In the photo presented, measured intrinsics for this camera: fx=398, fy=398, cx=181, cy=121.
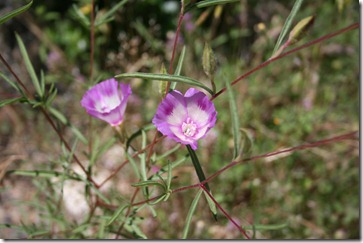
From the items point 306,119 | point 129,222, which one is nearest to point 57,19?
point 306,119

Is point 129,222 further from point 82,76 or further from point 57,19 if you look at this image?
point 57,19

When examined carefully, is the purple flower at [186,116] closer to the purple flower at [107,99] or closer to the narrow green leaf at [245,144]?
the narrow green leaf at [245,144]

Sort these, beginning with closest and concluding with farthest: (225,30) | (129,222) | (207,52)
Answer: (207,52) < (129,222) < (225,30)

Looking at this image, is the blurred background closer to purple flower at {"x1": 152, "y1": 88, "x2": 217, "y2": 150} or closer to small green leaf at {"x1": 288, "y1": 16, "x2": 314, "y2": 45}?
purple flower at {"x1": 152, "y1": 88, "x2": 217, "y2": 150}

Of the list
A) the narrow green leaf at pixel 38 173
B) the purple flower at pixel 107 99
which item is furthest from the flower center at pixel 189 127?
the narrow green leaf at pixel 38 173

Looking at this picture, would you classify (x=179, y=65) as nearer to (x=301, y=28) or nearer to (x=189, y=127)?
(x=189, y=127)

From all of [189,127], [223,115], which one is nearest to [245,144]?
[189,127]
